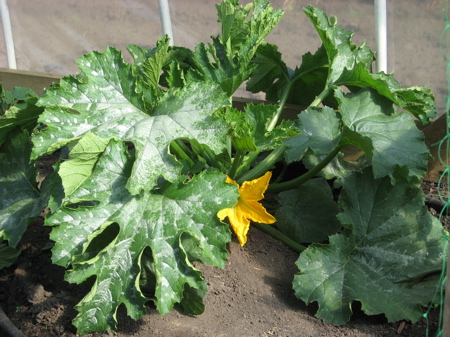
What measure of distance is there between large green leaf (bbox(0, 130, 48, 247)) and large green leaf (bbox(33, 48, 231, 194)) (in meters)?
0.40

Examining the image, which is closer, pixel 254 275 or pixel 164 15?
pixel 254 275

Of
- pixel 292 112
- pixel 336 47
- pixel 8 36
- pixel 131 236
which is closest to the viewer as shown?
pixel 131 236

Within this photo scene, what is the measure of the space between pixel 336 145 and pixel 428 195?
79 cm

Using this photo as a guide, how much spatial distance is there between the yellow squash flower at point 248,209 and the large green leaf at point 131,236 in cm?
22

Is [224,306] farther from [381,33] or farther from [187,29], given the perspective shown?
→ [187,29]

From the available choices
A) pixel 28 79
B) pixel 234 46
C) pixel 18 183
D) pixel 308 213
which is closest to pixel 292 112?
pixel 234 46

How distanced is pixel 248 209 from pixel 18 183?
99 centimetres

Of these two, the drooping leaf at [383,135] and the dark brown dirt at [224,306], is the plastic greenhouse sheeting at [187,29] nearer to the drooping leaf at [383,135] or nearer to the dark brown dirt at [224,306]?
the drooping leaf at [383,135]

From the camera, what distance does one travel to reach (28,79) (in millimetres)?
4172

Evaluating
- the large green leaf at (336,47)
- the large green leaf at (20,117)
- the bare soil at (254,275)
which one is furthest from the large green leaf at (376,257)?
the large green leaf at (20,117)

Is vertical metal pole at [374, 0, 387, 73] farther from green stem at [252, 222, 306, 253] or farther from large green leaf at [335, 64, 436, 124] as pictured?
green stem at [252, 222, 306, 253]

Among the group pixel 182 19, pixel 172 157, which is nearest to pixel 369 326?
pixel 172 157

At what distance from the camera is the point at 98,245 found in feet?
7.38

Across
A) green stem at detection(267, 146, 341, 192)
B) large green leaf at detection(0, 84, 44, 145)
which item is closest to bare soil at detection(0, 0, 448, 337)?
green stem at detection(267, 146, 341, 192)
